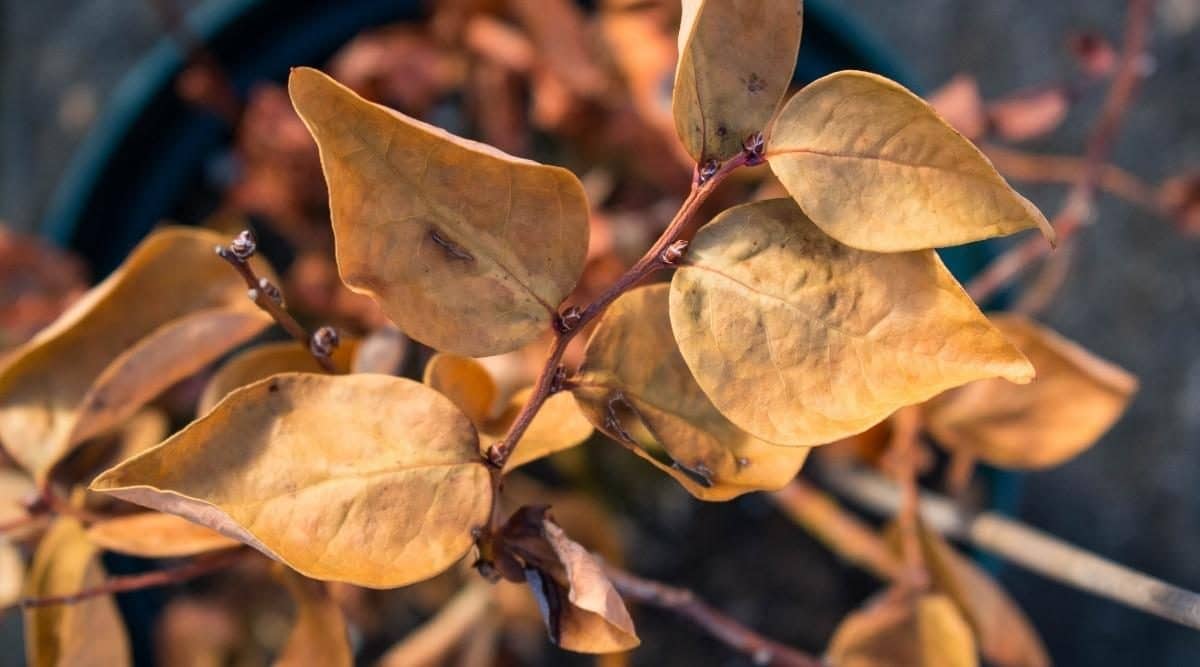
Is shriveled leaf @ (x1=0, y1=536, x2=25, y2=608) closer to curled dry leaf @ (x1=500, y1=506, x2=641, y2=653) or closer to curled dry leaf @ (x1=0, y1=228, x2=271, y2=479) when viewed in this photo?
curled dry leaf @ (x1=0, y1=228, x2=271, y2=479)

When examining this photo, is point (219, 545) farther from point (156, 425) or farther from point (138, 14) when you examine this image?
point (138, 14)

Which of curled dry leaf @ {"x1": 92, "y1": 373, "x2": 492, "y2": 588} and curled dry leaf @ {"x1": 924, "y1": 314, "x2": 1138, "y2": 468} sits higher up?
curled dry leaf @ {"x1": 92, "y1": 373, "x2": 492, "y2": 588}

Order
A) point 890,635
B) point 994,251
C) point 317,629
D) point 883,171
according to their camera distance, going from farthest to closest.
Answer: point 994,251, point 890,635, point 317,629, point 883,171

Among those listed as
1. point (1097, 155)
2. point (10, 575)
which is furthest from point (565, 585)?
point (1097, 155)

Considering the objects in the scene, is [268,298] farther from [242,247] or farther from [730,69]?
[730,69]

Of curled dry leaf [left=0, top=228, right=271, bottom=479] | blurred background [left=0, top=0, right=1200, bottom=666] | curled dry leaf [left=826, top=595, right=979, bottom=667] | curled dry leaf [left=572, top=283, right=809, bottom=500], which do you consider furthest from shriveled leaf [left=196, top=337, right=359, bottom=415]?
blurred background [left=0, top=0, right=1200, bottom=666]
